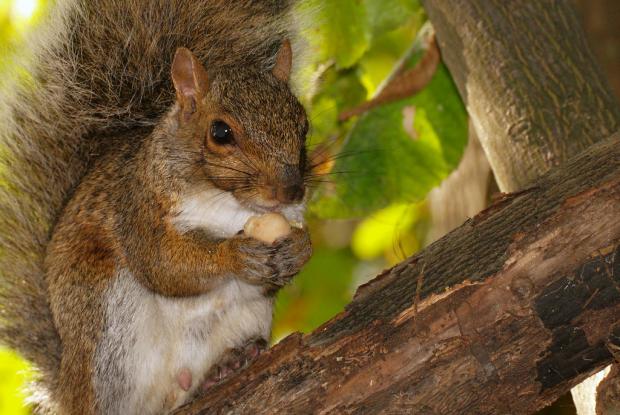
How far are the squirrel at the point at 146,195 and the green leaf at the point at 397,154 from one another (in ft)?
1.66

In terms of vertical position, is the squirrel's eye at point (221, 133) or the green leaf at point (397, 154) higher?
the squirrel's eye at point (221, 133)

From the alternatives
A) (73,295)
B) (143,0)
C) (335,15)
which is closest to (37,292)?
(73,295)

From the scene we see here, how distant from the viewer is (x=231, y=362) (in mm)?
2672

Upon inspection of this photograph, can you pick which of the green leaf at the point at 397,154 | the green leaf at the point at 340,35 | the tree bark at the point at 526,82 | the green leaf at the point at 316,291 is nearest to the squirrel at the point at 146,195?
the green leaf at the point at 340,35

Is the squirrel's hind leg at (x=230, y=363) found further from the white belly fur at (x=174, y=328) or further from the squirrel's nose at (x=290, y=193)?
the squirrel's nose at (x=290, y=193)

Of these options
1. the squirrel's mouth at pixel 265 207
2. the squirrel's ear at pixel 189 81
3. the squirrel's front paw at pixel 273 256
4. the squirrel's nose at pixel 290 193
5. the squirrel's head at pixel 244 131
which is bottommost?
the squirrel's front paw at pixel 273 256

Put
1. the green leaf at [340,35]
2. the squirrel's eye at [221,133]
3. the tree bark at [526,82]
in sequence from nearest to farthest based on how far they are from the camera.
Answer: the squirrel's eye at [221,133], the tree bark at [526,82], the green leaf at [340,35]

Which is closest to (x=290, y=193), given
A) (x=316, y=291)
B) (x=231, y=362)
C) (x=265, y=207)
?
(x=265, y=207)

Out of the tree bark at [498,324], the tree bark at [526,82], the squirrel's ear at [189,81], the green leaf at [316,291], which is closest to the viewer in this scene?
the tree bark at [498,324]

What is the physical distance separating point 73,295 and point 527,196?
53.9 inches

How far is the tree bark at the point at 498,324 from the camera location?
2002mm

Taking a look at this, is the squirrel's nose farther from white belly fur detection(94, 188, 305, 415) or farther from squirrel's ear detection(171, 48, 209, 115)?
squirrel's ear detection(171, 48, 209, 115)

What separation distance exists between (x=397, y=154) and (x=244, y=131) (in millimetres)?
1018

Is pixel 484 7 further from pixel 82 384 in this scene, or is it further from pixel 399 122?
pixel 82 384
